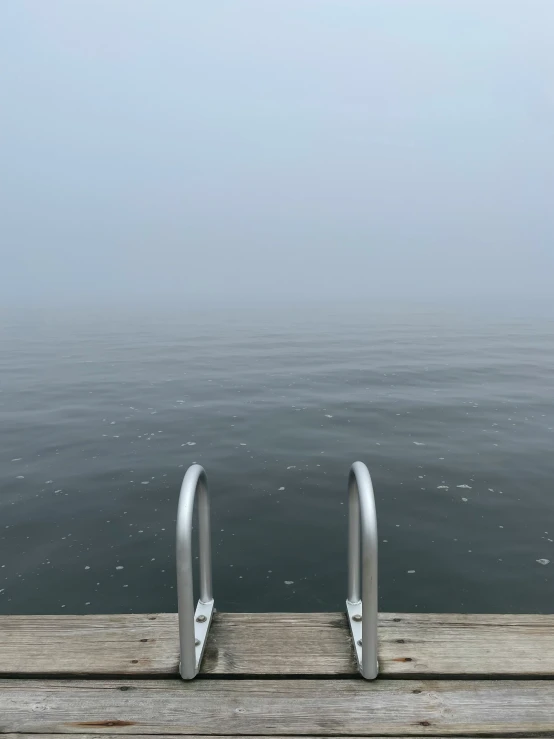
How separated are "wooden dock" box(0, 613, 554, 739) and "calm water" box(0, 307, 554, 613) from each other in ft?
8.26

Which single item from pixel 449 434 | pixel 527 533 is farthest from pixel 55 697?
pixel 449 434

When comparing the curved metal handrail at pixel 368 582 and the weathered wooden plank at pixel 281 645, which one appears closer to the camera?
the curved metal handrail at pixel 368 582

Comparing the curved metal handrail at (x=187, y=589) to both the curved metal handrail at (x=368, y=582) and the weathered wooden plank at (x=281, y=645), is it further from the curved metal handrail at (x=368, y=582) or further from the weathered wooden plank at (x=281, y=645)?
the curved metal handrail at (x=368, y=582)

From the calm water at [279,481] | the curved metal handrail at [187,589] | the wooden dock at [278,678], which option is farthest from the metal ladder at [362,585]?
the calm water at [279,481]

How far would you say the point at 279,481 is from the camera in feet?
29.7

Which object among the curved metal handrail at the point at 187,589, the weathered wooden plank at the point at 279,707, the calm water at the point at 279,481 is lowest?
the calm water at the point at 279,481

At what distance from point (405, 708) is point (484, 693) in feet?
1.52

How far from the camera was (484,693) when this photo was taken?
271 centimetres

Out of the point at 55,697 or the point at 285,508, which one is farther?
the point at 285,508

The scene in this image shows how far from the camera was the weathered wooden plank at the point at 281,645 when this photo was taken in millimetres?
2873

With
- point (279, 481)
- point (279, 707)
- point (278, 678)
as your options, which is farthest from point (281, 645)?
point (279, 481)

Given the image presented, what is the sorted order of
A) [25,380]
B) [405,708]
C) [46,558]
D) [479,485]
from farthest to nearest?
[25,380] → [479,485] → [46,558] → [405,708]

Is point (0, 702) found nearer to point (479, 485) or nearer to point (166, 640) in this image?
→ point (166, 640)

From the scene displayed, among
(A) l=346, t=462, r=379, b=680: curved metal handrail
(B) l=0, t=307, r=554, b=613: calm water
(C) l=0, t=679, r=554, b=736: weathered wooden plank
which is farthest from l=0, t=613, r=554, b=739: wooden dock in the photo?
(B) l=0, t=307, r=554, b=613: calm water
